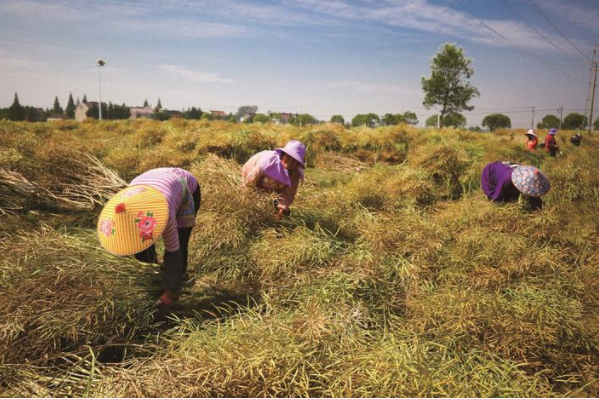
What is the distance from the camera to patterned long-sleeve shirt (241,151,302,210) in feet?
11.2

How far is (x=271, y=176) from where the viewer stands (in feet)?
11.2

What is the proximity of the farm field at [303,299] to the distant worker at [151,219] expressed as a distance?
0.31 meters

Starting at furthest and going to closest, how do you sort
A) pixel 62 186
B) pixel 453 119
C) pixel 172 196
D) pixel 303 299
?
pixel 453 119
pixel 62 186
pixel 303 299
pixel 172 196

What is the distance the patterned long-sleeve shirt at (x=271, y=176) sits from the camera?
3410 mm

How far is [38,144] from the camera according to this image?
4898 mm

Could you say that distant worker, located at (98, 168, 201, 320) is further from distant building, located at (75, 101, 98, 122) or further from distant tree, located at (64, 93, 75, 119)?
distant tree, located at (64, 93, 75, 119)

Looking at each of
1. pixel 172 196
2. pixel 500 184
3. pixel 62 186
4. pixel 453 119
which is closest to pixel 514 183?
pixel 500 184

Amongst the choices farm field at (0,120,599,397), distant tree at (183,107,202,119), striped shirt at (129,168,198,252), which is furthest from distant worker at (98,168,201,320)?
distant tree at (183,107,202,119)

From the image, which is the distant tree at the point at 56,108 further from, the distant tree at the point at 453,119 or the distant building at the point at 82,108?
the distant tree at the point at 453,119

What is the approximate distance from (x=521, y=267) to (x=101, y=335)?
2.85 m

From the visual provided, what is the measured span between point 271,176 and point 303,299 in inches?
54.8

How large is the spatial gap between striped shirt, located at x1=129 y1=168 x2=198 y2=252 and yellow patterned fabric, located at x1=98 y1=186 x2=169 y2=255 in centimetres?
15

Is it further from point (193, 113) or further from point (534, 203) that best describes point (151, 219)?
point (193, 113)

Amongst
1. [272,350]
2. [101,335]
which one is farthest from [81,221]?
[272,350]
